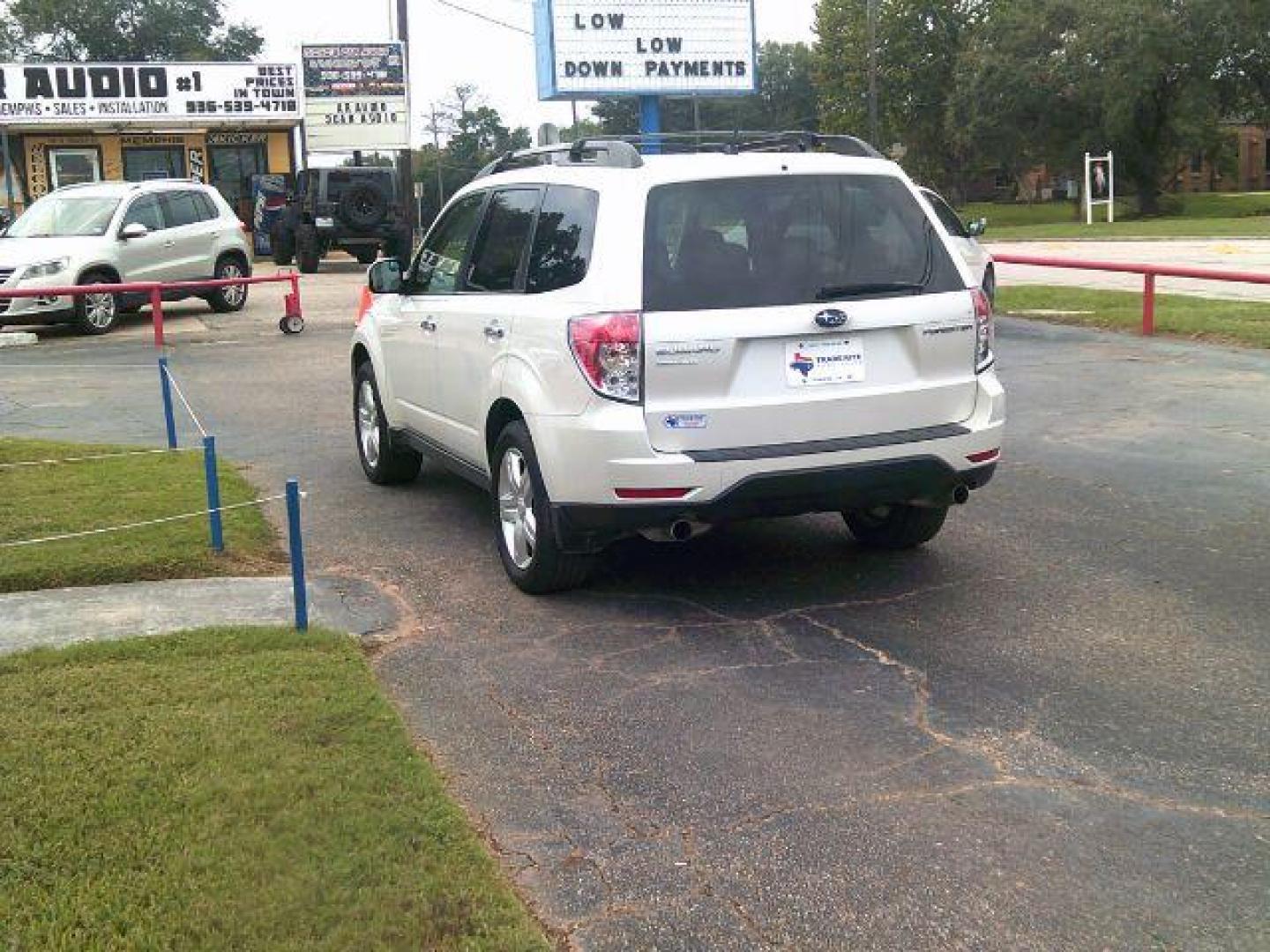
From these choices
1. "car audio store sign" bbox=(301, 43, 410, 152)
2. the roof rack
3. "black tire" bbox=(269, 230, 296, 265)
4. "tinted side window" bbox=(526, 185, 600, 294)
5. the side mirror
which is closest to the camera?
"tinted side window" bbox=(526, 185, 600, 294)

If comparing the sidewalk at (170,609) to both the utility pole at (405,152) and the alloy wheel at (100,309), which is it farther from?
the utility pole at (405,152)

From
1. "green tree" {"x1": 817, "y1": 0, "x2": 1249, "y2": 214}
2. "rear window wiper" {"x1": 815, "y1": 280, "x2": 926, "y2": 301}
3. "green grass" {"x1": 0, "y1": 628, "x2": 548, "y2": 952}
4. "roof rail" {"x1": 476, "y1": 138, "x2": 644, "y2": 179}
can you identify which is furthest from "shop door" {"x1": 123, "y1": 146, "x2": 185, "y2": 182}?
"green tree" {"x1": 817, "y1": 0, "x2": 1249, "y2": 214}

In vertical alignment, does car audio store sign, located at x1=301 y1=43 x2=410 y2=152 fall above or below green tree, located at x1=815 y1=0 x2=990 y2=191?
below

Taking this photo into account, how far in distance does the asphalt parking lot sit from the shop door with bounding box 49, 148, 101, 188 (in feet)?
103

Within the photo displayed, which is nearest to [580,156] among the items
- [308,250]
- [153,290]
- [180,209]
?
[153,290]

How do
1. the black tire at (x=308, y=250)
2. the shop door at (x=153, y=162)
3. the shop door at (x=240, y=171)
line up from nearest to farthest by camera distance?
1. the black tire at (x=308, y=250)
2. the shop door at (x=153, y=162)
3. the shop door at (x=240, y=171)

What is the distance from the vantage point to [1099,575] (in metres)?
6.12

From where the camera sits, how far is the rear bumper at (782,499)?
535cm

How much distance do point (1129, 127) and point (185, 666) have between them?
55.7 m

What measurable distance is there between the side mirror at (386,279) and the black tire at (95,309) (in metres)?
11.2

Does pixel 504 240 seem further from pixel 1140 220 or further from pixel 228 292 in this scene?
pixel 1140 220

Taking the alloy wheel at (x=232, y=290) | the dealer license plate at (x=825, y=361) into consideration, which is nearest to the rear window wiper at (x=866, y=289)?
the dealer license plate at (x=825, y=361)

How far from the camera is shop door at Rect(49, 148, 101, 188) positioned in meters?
36.5

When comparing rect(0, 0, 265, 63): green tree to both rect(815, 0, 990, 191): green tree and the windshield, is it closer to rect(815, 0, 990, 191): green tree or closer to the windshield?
rect(815, 0, 990, 191): green tree
